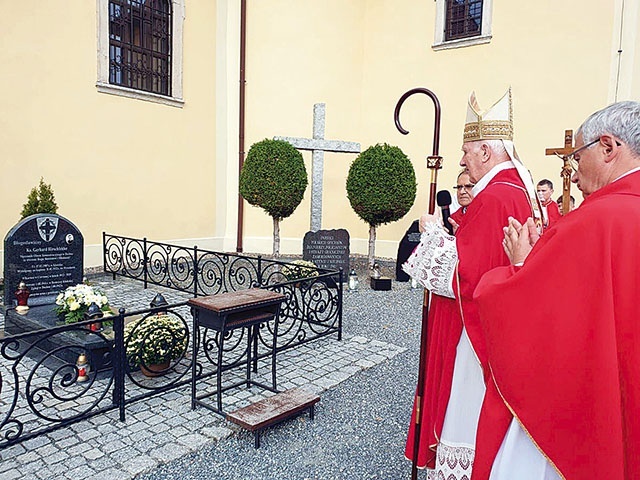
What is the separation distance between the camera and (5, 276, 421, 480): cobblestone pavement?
10.00 ft

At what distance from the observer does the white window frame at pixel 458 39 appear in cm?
1026

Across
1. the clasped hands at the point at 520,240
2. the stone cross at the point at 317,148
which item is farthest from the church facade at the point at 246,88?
the clasped hands at the point at 520,240

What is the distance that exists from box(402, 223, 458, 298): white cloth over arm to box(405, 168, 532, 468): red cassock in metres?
0.04

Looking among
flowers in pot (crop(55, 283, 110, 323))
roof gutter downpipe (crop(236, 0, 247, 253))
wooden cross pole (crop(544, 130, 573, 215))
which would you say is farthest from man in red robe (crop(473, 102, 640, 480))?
roof gutter downpipe (crop(236, 0, 247, 253))

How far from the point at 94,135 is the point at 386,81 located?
658 cm

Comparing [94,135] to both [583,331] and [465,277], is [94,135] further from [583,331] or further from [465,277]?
[583,331]

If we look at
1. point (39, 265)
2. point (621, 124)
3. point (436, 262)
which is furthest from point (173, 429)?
point (39, 265)

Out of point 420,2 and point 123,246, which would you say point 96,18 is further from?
point 420,2

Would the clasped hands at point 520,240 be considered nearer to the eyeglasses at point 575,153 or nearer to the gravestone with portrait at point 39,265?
the eyeglasses at point 575,153

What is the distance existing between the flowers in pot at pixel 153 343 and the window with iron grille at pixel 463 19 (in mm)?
9306

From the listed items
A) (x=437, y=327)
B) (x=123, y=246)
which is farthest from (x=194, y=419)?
(x=123, y=246)

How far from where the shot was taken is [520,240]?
1853 millimetres

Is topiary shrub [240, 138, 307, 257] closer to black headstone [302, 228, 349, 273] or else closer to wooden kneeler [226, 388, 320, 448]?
black headstone [302, 228, 349, 273]

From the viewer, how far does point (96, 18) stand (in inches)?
358
